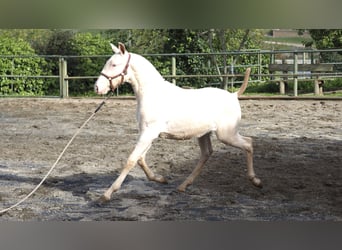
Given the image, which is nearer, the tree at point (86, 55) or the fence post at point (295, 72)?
the tree at point (86, 55)

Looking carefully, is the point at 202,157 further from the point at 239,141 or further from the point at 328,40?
the point at 328,40

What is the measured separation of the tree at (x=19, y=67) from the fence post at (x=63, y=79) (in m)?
0.15

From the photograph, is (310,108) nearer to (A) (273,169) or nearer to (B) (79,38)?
(A) (273,169)

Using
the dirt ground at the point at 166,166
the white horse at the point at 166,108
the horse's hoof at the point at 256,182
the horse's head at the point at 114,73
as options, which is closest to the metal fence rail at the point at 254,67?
the dirt ground at the point at 166,166

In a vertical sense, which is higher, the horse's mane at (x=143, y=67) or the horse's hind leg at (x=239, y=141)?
the horse's mane at (x=143, y=67)

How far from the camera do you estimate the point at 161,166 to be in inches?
167

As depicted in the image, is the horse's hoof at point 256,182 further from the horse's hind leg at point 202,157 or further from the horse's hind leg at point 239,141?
the horse's hind leg at point 202,157

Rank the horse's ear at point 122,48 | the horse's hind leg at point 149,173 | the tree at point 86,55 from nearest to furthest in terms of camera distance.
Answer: the horse's ear at point 122,48, the horse's hind leg at point 149,173, the tree at point 86,55

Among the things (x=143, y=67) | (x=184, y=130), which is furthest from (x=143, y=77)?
(x=184, y=130)

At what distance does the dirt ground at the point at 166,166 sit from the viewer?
151 inches

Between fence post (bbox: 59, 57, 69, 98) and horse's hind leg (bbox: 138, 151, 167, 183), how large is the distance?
0.85 metres

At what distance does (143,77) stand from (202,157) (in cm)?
64

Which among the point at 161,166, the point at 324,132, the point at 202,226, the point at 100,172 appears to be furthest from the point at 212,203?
the point at 324,132
